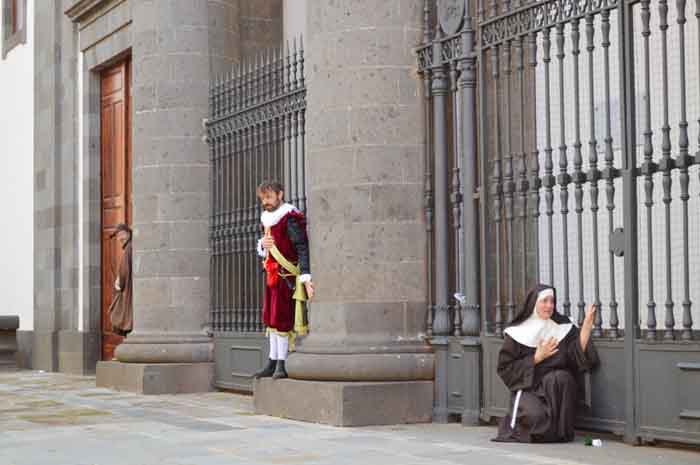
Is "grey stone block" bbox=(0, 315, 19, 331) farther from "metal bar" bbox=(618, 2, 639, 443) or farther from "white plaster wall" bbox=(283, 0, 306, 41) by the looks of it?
"metal bar" bbox=(618, 2, 639, 443)

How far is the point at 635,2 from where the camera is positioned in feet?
31.0

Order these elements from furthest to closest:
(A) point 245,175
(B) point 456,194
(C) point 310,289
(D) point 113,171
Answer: (D) point 113,171 → (A) point 245,175 → (C) point 310,289 → (B) point 456,194

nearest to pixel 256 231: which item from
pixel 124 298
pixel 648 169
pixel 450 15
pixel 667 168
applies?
pixel 124 298

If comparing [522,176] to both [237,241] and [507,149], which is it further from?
[237,241]

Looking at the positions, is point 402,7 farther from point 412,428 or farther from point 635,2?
point 412,428

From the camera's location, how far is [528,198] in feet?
34.2

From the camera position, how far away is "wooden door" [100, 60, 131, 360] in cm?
1898

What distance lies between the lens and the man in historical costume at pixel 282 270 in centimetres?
1250

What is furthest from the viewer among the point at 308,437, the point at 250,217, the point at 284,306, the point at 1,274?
the point at 1,274

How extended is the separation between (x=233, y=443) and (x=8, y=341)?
1410 cm

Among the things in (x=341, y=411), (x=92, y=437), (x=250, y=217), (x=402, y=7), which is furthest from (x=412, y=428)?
(x=250, y=217)

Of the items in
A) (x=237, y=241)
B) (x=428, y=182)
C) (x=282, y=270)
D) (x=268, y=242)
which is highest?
(x=428, y=182)

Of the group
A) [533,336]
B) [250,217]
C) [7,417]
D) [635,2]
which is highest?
[635,2]

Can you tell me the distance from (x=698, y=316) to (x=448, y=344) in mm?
3047
